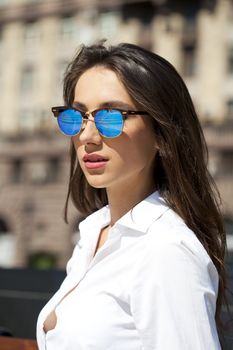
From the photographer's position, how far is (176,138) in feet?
5.25

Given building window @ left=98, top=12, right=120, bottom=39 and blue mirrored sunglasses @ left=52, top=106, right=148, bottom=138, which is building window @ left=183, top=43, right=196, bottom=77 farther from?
blue mirrored sunglasses @ left=52, top=106, right=148, bottom=138

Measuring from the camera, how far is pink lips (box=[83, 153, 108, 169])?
163cm

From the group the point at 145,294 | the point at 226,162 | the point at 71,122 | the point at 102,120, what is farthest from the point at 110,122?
the point at 226,162

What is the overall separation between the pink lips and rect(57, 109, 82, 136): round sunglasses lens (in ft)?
0.27

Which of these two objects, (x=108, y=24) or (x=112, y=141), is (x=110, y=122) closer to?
(x=112, y=141)

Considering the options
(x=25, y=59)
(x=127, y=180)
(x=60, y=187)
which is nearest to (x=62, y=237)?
(x=60, y=187)

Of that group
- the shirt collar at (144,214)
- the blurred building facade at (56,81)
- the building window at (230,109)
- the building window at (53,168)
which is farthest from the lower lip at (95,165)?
the building window at (53,168)

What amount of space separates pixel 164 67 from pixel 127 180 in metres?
0.29

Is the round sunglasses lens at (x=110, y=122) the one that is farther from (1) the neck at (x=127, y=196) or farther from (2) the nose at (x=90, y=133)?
(1) the neck at (x=127, y=196)

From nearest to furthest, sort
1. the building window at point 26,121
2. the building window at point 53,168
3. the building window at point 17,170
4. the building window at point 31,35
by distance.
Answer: the building window at point 53,168 < the building window at point 26,121 < the building window at point 17,170 < the building window at point 31,35

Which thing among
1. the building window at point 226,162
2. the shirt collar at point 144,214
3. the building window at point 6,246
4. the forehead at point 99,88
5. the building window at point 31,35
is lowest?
the building window at point 6,246

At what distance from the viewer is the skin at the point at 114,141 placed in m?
1.61

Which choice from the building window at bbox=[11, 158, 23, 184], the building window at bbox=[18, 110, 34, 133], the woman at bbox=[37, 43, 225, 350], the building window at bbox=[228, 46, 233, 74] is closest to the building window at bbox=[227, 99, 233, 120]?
the building window at bbox=[228, 46, 233, 74]

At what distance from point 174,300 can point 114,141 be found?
45 cm
